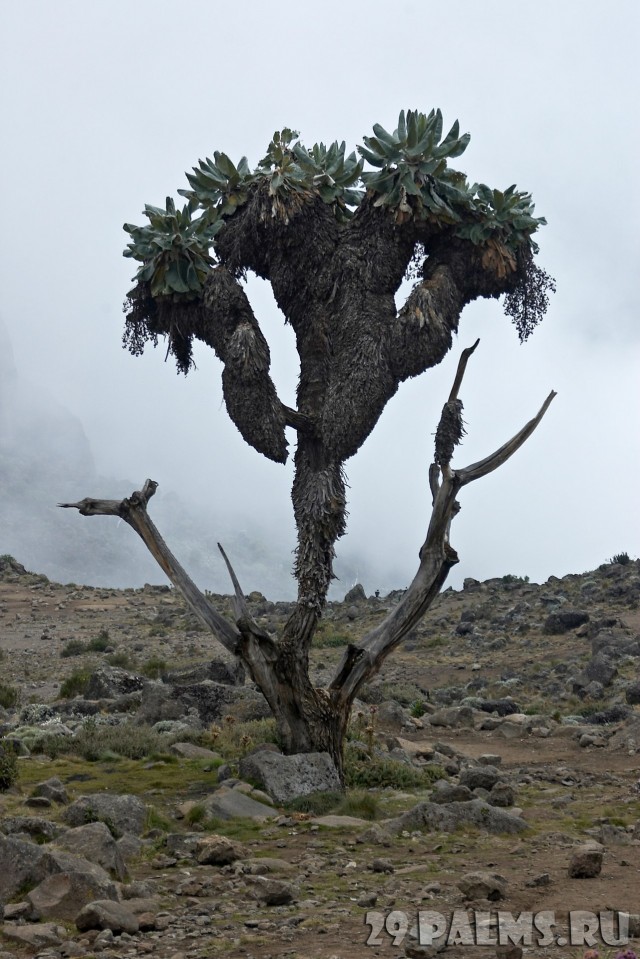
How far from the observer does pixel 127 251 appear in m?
12.2

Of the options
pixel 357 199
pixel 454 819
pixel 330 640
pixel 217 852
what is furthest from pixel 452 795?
pixel 330 640

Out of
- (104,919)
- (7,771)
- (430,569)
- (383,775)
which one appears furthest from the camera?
(383,775)

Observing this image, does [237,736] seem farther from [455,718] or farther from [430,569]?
[455,718]

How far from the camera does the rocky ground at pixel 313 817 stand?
19.1 feet

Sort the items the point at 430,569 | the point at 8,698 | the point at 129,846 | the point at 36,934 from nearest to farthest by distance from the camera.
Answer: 1. the point at 36,934
2. the point at 129,846
3. the point at 430,569
4. the point at 8,698

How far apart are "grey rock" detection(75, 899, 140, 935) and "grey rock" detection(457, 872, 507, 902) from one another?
194cm

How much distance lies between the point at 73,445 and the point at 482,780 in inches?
6783

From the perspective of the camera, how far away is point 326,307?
11938 millimetres

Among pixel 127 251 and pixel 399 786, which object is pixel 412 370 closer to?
pixel 127 251

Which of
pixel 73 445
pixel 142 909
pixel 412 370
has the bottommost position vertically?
pixel 142 909

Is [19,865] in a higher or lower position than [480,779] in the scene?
lower

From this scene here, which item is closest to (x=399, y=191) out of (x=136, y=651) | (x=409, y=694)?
(x=409, y=694)

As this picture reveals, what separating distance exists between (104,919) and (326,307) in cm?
780

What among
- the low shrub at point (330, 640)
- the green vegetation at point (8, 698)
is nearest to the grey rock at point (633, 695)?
the green vegetation at point (8, 698)
